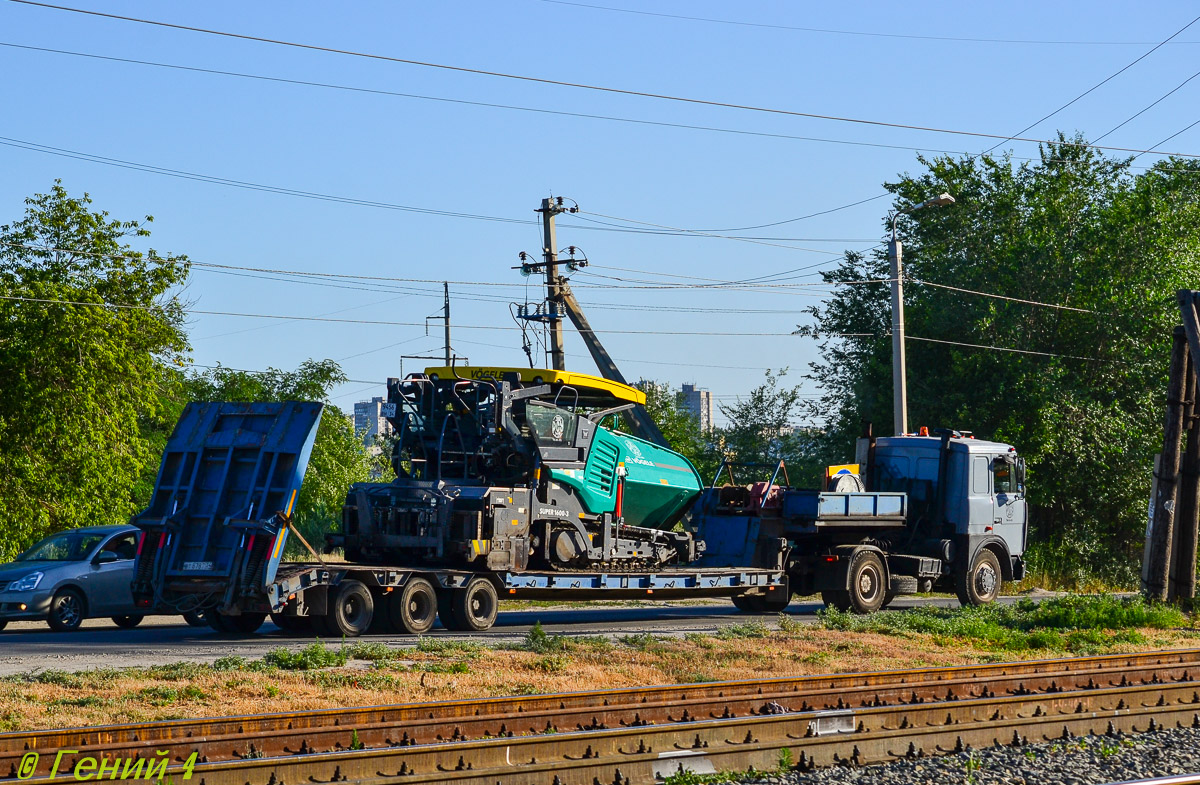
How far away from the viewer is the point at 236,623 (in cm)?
1577

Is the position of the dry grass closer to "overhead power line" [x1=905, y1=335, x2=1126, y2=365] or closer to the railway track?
the railway track

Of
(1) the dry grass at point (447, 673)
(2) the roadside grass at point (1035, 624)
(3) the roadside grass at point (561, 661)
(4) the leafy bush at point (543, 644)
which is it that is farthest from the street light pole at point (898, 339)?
(4) the leafy bush at point (543, 644)

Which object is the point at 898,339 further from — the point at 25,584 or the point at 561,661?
the point at 25,584

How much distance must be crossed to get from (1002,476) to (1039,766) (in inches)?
519

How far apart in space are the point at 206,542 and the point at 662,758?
8.27 meters

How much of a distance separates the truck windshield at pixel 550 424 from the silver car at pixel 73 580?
5.57 meters

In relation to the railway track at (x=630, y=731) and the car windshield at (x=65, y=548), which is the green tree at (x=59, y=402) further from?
the railway track at (x=630, y=731)

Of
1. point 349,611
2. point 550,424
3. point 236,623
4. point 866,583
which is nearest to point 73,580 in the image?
point 236,623

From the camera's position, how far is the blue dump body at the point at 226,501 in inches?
A: 555

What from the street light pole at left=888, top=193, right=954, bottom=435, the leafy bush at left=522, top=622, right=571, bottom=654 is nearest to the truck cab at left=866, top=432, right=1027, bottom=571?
the street light pole at left=888, top=193, right=954, bottom=435

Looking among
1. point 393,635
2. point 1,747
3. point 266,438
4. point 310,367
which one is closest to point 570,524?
point 393,635

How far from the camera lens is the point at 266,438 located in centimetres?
1460

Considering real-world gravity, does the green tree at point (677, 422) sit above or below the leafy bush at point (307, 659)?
above

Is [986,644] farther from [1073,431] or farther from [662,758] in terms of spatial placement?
[1073,431]
